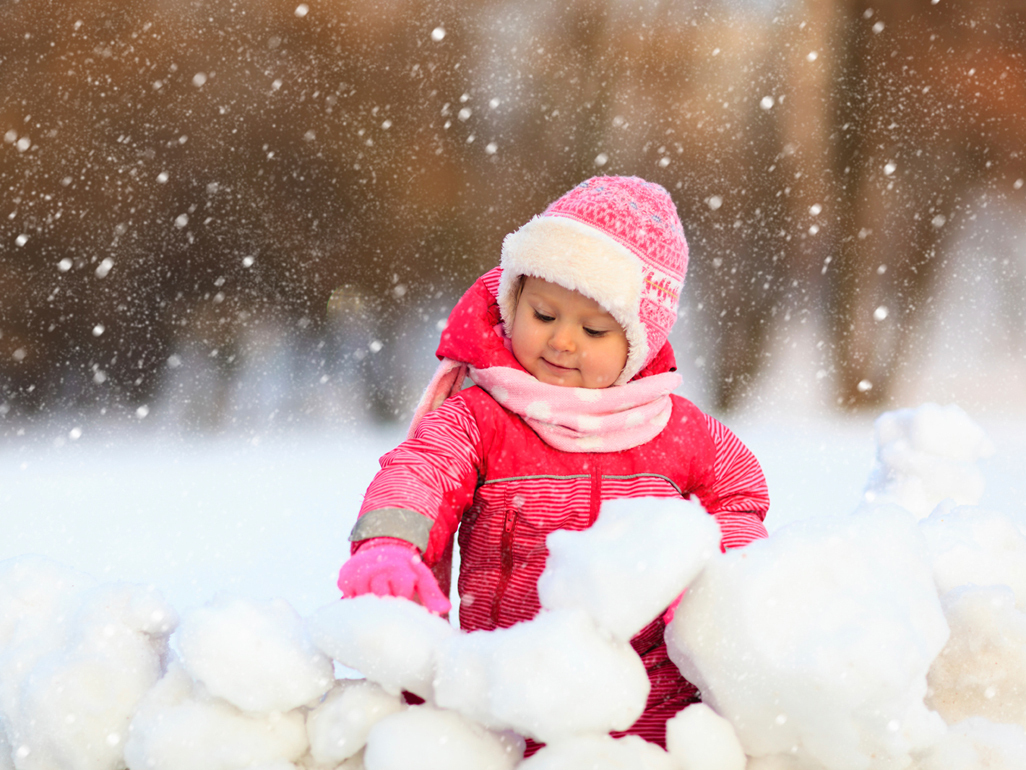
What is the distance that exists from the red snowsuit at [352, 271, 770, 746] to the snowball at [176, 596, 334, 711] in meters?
0.14

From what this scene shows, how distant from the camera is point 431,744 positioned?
0.54m

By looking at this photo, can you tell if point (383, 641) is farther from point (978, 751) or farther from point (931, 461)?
point (931, 461)

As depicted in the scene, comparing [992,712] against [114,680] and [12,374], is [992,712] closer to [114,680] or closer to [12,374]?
[114,680]

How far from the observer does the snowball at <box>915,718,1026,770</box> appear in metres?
0.58

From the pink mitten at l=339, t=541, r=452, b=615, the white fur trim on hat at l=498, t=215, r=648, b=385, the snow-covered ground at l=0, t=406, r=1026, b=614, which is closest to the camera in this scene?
the pink mitten at l=339, t=541, r=452, b=615

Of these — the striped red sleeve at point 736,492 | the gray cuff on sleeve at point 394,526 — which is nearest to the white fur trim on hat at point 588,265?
the striped red sleeve at point 736,492

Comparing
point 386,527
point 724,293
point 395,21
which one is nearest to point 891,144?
point 724,293

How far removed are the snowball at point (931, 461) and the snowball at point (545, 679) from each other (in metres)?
0.80

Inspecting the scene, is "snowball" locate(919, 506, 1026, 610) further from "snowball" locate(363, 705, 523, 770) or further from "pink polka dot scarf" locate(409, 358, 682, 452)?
"snowball" locate(363, 705, 523, 770)

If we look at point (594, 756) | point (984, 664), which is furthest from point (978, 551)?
point (594, 756)

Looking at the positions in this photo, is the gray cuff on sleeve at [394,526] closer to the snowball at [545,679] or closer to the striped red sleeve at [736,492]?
the snowball at [545,679]

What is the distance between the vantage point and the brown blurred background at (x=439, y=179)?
2.09 metres

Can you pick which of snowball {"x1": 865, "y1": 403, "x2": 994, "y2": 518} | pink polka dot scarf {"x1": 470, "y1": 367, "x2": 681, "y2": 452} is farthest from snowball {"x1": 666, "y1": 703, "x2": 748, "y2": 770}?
snowball {"x1": 865, "y1": 403, "x2": 994, "y2": 518}

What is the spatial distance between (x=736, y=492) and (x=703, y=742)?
0.41 meters
